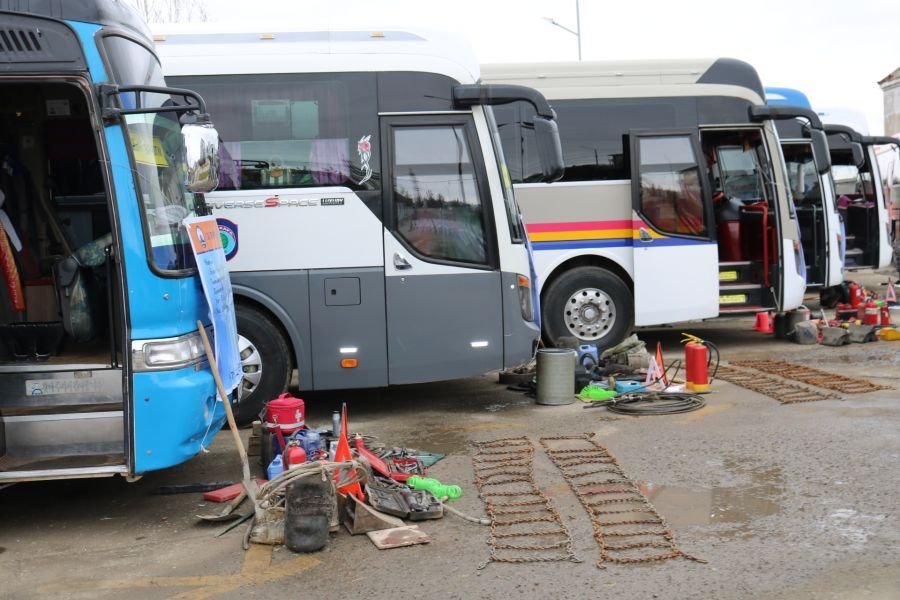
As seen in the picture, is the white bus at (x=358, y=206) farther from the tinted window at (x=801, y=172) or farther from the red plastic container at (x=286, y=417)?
the tinted window at (x=801, y=172)

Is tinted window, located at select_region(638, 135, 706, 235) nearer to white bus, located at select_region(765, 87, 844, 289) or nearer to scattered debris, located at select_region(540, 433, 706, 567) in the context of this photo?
white bus, located at select_region(765, 87, 844, 289)

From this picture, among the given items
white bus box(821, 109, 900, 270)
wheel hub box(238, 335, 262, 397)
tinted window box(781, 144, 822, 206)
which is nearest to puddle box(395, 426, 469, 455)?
wheel hub box(238, 335, 262, 397)

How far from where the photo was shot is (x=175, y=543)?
17.5 ft

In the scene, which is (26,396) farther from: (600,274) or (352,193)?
(600,274)

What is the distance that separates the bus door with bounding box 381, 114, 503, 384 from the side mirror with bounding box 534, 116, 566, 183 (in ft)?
2.09

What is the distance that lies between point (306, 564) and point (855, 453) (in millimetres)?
4118

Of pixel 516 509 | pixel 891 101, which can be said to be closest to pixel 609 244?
pixel 516 509

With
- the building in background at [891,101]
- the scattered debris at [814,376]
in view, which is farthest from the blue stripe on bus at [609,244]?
the building in background at [891,101]

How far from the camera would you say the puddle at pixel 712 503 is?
5.44 meters

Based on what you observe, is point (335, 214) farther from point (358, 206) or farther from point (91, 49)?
point (91, 49)

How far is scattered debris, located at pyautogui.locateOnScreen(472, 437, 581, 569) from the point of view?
499 cm

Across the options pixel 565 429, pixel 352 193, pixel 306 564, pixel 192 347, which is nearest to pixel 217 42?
pixel 352 193

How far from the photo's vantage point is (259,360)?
8.04 metres

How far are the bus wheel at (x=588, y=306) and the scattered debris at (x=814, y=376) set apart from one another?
147cm
